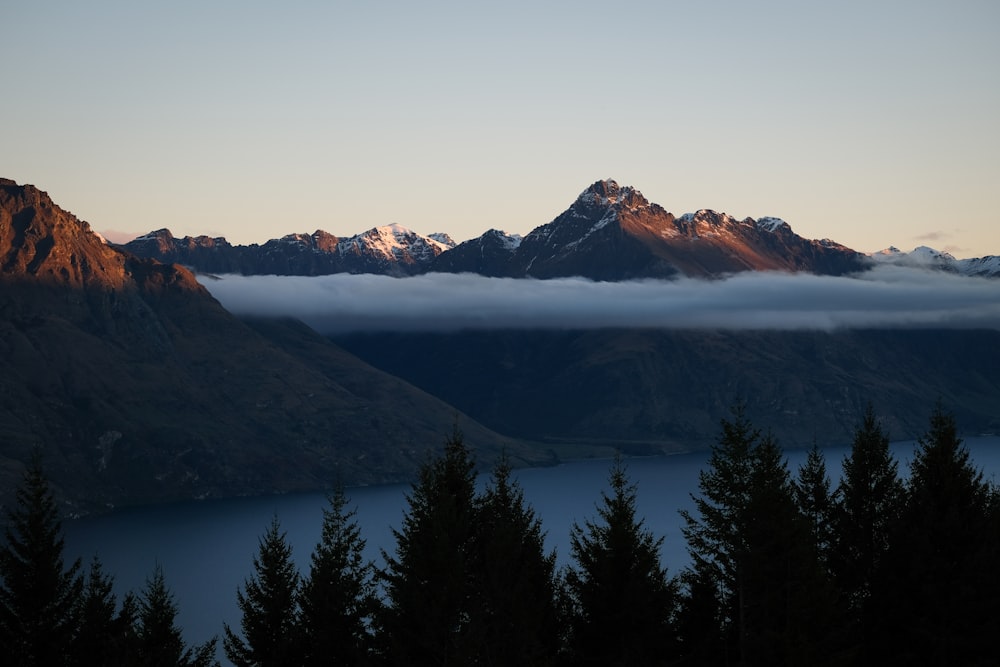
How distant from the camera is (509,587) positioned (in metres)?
56.8

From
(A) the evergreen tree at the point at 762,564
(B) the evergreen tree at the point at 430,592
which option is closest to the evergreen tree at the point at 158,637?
(B) the evergreen tree at the point at 430,592

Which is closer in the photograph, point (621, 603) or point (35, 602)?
point (621, 603)

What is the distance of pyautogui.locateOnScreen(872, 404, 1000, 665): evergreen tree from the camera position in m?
56.7

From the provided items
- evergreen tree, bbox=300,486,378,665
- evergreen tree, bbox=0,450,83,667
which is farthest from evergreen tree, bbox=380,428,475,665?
evergreen tree, bbox=0,450,83,667

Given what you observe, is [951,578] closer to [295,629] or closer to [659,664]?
[659,664]

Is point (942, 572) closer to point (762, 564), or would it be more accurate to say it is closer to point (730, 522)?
point (762, 564)

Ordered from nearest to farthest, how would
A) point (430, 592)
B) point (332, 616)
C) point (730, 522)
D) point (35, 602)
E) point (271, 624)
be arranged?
point (430, 592), point (730, 522), point (35, 602), point (332, 616), point (271, 624)

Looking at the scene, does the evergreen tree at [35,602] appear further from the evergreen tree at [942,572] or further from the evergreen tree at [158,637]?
the evergreen tree at [942,572]

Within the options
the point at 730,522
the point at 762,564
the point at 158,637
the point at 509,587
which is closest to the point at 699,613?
the point at 730,522

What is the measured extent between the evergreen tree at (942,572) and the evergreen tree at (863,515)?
2506 mm

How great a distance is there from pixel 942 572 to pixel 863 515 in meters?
8.15

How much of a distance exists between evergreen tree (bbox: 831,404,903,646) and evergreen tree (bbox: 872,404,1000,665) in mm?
2506

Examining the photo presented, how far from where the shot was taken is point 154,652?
6325 centimetres

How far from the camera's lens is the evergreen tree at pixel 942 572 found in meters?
56.7
